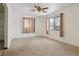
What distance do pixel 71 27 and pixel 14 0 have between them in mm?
5181

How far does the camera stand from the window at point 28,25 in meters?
9.59

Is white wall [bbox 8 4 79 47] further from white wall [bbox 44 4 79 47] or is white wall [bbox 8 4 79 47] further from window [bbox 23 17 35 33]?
window [bbox 23 17 35 33]

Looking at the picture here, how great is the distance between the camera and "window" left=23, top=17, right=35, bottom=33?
9.59 metres

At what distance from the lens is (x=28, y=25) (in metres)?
9.87

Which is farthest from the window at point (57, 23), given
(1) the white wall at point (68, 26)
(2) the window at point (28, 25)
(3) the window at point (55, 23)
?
(2) the window at point (28, 25)

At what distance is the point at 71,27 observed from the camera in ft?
19.7

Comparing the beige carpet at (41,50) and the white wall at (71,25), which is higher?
the white wall at (71,25)

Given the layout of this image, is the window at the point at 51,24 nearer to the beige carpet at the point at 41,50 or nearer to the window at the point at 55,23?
the window at the point at 55,23

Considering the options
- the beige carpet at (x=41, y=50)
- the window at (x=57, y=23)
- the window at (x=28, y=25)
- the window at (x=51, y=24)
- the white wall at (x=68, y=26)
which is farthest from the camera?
the window at (x=28, y=25)

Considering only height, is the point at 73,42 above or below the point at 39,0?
below

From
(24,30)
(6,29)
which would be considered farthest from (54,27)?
(6,29)

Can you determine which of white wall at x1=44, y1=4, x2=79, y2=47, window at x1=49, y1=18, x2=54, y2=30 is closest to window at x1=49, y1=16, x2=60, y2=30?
window at x1=49, y1=18, x2=54, y2=30

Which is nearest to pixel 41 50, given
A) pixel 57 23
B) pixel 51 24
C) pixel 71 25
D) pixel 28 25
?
pixel 71 25

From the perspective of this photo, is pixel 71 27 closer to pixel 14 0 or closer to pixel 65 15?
pixel 65 15
